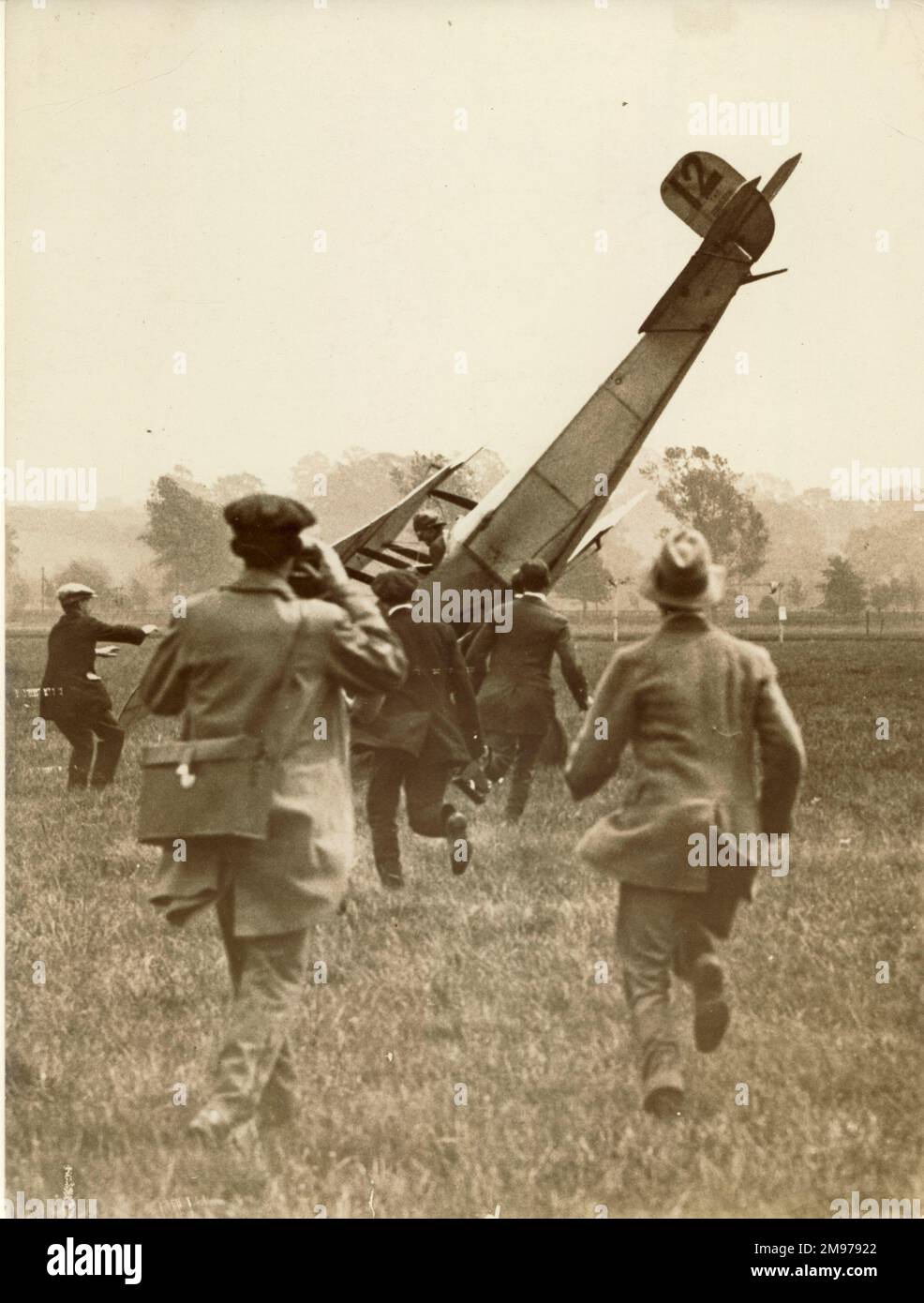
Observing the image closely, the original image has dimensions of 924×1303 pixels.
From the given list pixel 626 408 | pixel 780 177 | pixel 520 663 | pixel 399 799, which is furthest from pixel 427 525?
pixel 780 177

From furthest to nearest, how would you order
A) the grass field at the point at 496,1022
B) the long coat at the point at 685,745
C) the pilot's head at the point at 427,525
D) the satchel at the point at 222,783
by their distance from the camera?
the pilot's head at the point at 427,525 → the grass field at the point at 496,1022 → the long coat at the point at 685,745 → the satchel at the point at 222,783

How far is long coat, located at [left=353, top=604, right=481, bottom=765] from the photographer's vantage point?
5035 mm

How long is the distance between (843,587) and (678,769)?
1.46 metres

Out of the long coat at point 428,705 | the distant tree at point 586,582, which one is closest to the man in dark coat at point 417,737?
the long coat at point 428,705

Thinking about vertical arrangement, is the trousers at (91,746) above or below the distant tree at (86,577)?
below

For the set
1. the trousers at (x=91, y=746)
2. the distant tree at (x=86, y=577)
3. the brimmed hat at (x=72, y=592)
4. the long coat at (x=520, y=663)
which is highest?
the distant tree at (x=86, y=577)

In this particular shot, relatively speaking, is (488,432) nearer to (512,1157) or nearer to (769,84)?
(769,84)

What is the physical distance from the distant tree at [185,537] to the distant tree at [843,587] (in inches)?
94.7

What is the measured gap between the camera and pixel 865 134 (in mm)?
5250

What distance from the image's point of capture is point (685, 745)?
14.1ft

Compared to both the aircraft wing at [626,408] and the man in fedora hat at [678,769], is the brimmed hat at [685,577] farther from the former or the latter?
the aircraft wing at [626,408]

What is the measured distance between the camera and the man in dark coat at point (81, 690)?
5.18m

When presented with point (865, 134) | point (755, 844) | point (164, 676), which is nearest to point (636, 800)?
point (755, 844)

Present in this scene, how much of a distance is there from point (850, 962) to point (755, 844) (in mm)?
911
